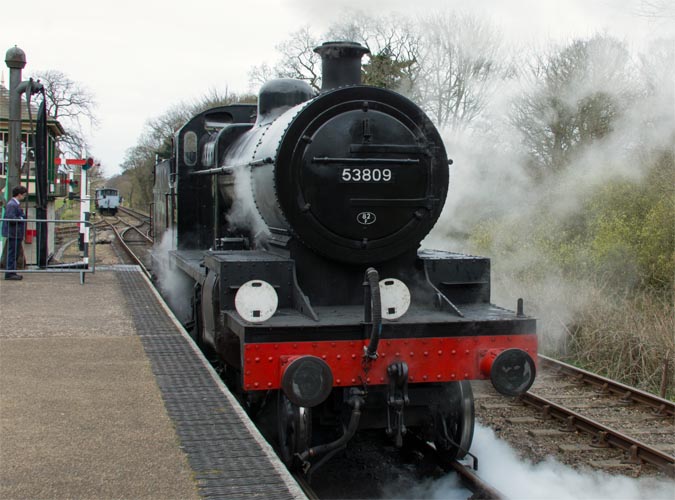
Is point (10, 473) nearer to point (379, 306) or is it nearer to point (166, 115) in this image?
point (379, 306)

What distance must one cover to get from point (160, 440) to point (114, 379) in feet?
4.49

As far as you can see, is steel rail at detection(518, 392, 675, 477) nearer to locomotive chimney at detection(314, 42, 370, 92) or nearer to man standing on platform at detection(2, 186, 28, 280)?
locomotive chimney at detection(314, 42, 370, 92)

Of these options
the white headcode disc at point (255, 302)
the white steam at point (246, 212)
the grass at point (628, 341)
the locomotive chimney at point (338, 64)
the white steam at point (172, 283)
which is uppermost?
the locomotive chimney at point (338, 64)

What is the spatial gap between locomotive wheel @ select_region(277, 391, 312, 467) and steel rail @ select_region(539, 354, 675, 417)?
11.5 ft

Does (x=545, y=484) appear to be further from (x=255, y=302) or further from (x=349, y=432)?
(x=255, y=302)

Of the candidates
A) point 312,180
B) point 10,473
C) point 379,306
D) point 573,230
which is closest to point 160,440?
point 10,473

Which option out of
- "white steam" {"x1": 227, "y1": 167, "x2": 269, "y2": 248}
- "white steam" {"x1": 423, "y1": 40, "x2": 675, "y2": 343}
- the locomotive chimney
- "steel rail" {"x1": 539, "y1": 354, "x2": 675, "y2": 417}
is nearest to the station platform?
"white steam" {"x1": 227, "y1": 167, "x2": 269, "y2": 248}

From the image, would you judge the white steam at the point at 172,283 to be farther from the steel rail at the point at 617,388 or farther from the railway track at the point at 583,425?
the steel rail at the point at 617,388

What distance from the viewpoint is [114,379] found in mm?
5055

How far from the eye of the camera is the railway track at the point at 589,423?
5.37 meters

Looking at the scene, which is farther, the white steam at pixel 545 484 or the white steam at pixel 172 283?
the white steam at pixel 172 283

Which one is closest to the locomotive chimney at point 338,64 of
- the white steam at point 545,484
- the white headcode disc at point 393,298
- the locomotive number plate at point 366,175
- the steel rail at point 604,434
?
the locomotive number plate at point 366,175

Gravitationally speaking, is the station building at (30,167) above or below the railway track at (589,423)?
above

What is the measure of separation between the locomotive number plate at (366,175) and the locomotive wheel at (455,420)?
1.45 meters
